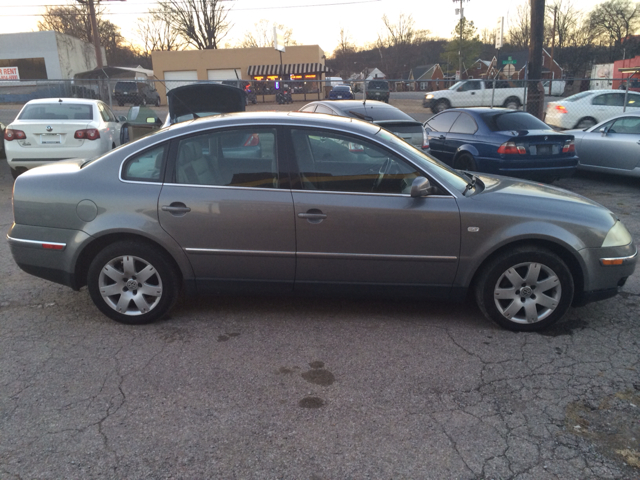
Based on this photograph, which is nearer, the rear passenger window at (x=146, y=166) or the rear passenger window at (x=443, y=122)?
the rear passenger window at (x=146, y=166)

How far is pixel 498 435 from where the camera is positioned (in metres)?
2.97

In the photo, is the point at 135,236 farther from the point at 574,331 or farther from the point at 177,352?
the point at 574,331

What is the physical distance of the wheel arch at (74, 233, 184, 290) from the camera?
421cm

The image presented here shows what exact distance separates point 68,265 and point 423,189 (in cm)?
279

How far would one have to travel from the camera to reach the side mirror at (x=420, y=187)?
404cm

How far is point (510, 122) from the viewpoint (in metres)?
9.47

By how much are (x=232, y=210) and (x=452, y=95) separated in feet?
82.6

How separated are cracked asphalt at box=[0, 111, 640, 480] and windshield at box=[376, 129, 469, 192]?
3.60 ft

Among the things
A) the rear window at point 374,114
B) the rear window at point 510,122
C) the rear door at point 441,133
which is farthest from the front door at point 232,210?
the rear door at point 441,133

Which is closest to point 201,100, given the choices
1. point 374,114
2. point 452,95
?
point 374,114

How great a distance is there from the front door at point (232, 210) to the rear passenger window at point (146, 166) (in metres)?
0.11

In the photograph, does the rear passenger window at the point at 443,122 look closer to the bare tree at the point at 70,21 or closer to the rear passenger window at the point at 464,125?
the rear passenger window at the point at 464,125

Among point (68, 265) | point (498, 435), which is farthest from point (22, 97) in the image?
point (498, 435)

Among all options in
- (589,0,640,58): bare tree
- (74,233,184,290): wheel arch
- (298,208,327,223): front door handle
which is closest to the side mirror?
(298,208,327,223): front door handle
